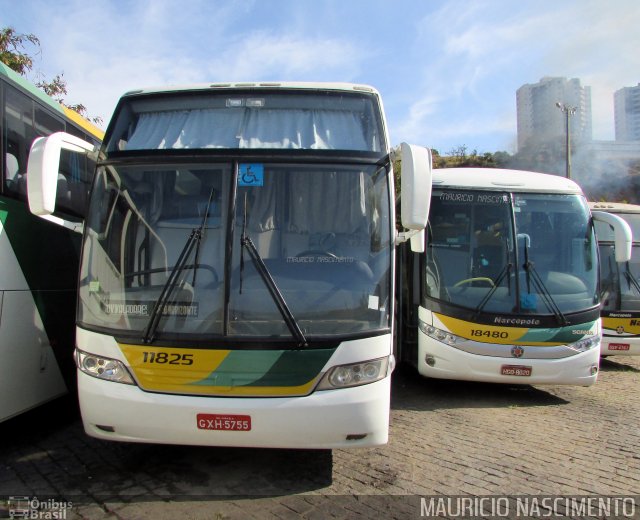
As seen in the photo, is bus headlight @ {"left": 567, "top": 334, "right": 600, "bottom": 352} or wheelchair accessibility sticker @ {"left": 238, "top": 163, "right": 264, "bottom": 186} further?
bus headlight @ {"left": 567, "top": 334, "right": 600, "bottom": 352}

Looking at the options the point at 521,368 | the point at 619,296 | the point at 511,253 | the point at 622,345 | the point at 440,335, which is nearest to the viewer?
the point at 521,368

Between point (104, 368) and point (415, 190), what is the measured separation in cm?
274

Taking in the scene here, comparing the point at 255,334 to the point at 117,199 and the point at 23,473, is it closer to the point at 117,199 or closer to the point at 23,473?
the point at 117,199

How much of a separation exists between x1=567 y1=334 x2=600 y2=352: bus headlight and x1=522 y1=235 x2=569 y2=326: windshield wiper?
30 centimetres

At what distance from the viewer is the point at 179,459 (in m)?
4.60

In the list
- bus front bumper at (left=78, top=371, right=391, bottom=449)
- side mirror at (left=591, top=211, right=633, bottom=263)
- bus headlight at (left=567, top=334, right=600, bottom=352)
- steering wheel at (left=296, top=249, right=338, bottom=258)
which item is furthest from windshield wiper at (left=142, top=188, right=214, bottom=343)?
side mirror at (left=591, top=211, right=633, bottom=263)

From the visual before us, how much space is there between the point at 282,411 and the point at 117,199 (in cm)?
216

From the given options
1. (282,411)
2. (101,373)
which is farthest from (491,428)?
(101,373)

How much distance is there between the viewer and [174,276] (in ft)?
12.9

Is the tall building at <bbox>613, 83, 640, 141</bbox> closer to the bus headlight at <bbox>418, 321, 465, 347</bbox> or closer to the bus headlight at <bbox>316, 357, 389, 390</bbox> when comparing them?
the bus headlight at <bbox>418, 321, 465, 347</bbox>

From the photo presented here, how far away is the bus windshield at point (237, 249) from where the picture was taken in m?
3.89

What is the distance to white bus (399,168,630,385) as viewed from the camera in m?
6.77

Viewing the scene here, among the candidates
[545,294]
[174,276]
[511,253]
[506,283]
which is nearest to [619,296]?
[545,294]

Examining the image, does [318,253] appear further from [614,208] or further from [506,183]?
[614,208]
